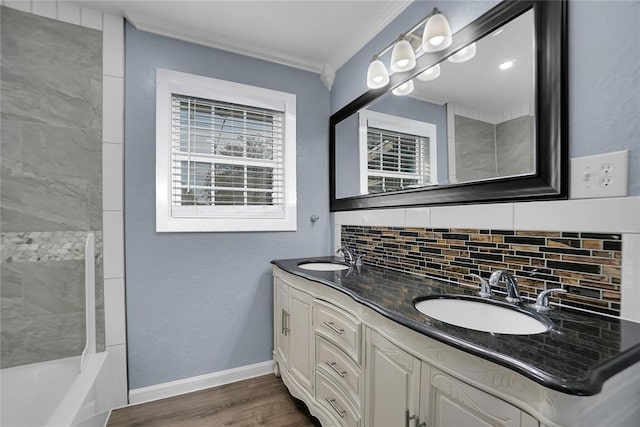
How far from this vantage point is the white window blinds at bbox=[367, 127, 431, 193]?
162 centimetres

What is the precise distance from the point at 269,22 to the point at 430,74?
1.15 m

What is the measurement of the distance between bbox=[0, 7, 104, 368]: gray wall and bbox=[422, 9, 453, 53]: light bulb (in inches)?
77.3

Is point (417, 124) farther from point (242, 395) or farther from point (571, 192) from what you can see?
point (242, 395)

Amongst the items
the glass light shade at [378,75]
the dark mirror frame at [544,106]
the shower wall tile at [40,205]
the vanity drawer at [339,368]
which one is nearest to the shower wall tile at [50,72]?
the shower wall tile at [40,205]

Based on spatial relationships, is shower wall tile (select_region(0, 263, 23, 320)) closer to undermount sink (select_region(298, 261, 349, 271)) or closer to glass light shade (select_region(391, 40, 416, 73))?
undermount sink (select_region(298, 261, 349, 271))

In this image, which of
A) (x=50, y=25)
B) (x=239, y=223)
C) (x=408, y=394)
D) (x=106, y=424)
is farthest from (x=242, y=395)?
(x=50, y=25)

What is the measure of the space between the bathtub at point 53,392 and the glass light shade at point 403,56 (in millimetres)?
2331

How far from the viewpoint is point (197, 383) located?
2018 mm

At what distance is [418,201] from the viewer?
5.33ft

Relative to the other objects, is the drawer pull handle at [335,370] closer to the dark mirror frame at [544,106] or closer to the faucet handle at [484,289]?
the faucet handle at [484,289]

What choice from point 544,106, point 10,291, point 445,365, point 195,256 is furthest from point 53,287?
point 544,106

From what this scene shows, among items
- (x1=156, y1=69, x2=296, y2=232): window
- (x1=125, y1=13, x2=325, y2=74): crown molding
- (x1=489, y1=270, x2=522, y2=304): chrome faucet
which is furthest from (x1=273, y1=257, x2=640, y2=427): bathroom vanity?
(x1=125, y1=13, x2=325, y2=74): crown molding

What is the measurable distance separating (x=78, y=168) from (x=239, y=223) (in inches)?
40.5

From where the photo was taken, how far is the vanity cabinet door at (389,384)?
3.05 ft
